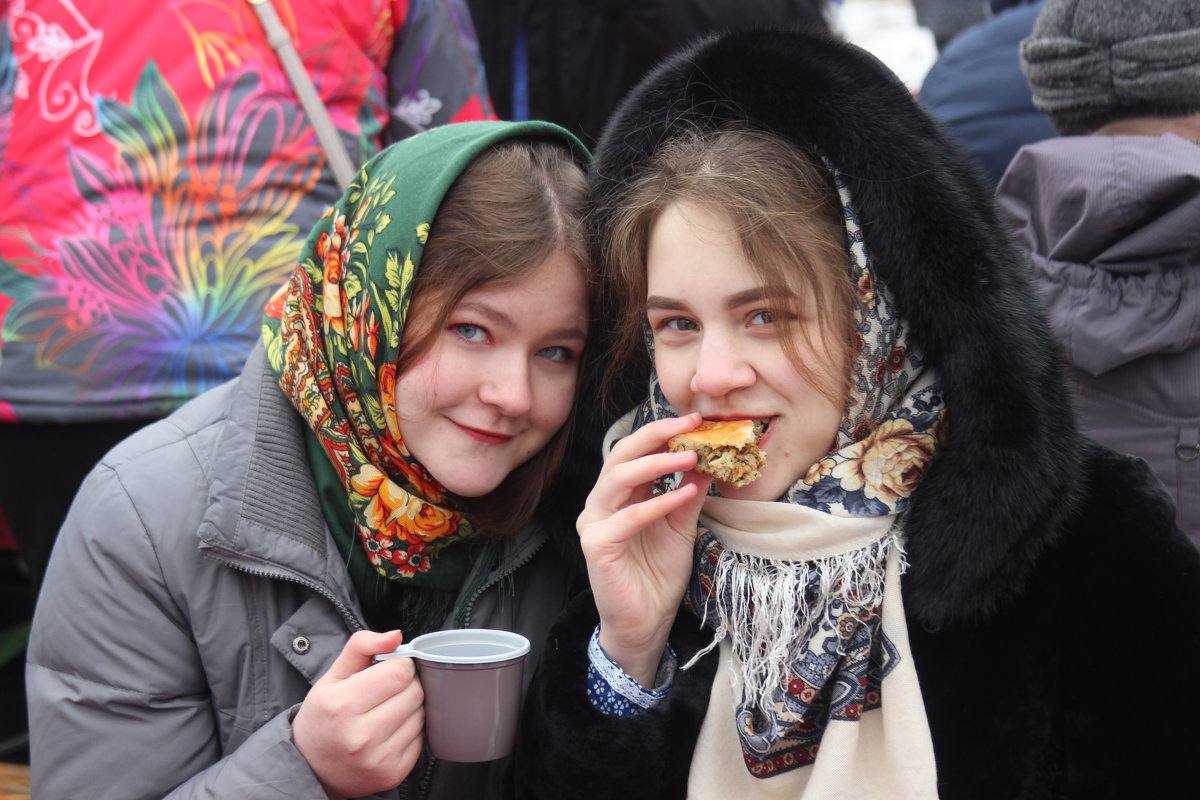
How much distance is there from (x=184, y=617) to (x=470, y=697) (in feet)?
2.08

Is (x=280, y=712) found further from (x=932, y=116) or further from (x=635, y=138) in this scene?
(x=932, y=116)

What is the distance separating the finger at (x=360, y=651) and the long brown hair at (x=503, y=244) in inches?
17.1

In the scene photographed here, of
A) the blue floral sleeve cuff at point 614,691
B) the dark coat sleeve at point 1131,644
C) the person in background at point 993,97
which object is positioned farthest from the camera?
the person in background at point 993,97

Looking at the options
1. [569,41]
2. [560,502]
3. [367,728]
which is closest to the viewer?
[367,728]

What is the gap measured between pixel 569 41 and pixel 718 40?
130 cm

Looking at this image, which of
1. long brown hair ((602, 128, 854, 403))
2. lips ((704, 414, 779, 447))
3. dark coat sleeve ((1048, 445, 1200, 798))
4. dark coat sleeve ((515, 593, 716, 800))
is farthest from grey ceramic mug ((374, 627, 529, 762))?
dark coat sleeve ((1048, 445, 1200, 798))

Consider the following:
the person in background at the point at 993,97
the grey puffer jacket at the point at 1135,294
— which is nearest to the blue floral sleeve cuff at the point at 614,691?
the grey puffer jacket at the point at 1135,294

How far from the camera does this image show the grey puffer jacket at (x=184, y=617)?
2.05 metres

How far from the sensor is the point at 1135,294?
2.42 m

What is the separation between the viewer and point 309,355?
7.27 ft

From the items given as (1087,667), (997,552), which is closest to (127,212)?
(997,552)

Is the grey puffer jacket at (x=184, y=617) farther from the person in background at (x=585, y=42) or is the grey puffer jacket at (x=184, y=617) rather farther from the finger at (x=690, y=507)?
the person in background at (x=585, y=42)

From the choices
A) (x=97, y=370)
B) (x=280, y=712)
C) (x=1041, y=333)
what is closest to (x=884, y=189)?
(x=1041, y=333)

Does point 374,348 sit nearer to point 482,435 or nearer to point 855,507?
point 482,435
